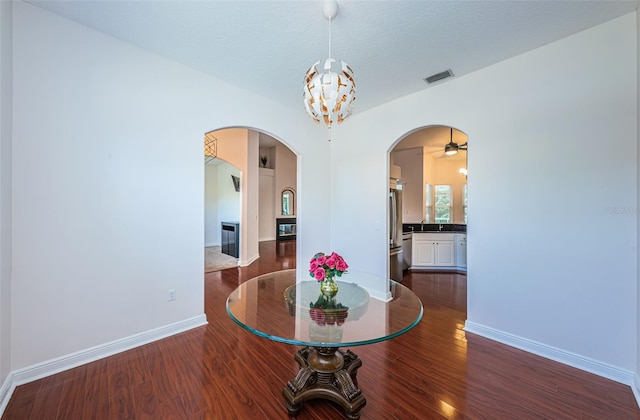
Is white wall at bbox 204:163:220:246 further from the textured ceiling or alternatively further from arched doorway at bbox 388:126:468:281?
the textured ceiling

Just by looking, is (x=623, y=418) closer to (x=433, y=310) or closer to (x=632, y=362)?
(x=632, y=362)

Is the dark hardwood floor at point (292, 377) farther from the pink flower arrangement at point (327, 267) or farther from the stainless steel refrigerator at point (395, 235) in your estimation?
the stainless steel refrigerator at point (395, 235)

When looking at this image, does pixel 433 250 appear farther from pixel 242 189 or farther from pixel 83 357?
pixel 83 357

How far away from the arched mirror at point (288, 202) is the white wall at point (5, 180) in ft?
27.1

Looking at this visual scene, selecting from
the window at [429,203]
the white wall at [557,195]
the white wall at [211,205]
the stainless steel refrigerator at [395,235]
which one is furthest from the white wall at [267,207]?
the white wall at [557,195]

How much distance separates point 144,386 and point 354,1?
326 cm

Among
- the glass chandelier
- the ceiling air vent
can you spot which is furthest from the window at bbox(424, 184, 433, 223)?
the glass chandelier

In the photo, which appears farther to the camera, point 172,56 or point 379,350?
point 172,56

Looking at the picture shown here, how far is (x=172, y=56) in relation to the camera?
2.53 metres

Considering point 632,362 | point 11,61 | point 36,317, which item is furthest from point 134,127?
point 632,362

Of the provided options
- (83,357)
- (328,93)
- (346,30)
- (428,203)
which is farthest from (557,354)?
(428,203)

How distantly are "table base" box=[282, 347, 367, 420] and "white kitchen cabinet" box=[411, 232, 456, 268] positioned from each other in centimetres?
402

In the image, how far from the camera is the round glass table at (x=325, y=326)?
1.41 meters

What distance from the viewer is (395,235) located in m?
4.35
